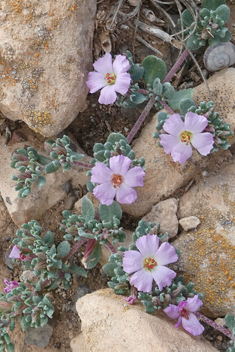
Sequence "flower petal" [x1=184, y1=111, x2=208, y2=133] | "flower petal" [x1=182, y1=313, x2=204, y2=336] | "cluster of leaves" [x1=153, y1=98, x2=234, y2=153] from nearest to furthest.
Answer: "flower petal" [x1=182, y1=313, x2=204, y2=336] < "flower petal" [x1=184, y1=111, x2=208, y2=133] < "cluster of leaves" [x1=153, y1=98, x2=234, y2=153]

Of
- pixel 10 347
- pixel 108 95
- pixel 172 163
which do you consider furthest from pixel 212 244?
pixel 10 347

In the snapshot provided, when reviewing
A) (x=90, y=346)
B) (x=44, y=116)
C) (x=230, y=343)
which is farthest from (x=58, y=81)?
(x=230, y=343)

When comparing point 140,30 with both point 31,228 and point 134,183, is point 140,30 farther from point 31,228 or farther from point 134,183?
point 31,228

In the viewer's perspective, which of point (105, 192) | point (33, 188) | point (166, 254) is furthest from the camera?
point (33, 188)

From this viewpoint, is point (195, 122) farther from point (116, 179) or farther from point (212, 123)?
point (116, 179)

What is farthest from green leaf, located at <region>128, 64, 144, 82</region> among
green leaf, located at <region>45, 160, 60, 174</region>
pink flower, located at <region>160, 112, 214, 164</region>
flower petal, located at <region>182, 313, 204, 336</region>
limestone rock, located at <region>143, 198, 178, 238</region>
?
flower petal, located at <region>182, 313, 204, 336</region>

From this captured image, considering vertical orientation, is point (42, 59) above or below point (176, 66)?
above

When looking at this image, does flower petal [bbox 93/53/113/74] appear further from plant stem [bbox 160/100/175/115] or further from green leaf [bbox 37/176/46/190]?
green leaf [bbox 37/176/46/190]
